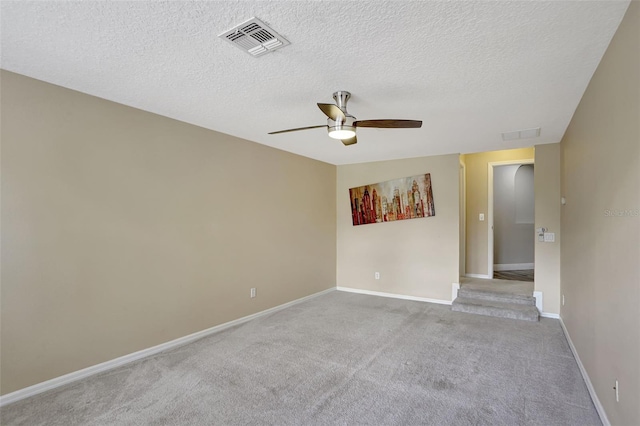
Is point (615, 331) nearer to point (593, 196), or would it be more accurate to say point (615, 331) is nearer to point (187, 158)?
point (593, 196)

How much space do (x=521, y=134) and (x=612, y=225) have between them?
2.43 metres

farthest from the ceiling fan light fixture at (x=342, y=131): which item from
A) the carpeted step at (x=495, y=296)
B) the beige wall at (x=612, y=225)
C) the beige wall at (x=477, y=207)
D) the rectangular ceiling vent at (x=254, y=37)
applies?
the beige wall at (x=477, y=207)

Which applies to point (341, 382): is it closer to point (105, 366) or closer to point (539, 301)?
point (105, 366)

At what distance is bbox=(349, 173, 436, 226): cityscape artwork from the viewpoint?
5.32m

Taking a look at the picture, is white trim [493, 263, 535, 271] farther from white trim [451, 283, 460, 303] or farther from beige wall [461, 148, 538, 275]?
white trim [451, 283, 460, 303]

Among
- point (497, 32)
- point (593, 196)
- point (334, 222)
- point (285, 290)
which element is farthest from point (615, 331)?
point (334, 222)

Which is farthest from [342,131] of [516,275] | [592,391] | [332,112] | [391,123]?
[516,275]

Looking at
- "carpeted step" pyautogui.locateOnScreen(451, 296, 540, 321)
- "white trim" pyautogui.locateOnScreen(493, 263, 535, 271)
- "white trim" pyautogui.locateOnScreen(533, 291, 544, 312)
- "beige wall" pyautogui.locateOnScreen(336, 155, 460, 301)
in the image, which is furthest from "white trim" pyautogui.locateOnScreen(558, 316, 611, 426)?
"white trim" pyautogui.locateOnScreen(493, 263, 535, 271)

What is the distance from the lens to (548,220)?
14.6ft

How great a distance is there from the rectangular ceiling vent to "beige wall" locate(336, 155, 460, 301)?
394 centimetres

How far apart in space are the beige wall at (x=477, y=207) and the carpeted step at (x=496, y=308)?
1618 mm

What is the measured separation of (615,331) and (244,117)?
136 inches

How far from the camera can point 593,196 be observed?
7.77 feet

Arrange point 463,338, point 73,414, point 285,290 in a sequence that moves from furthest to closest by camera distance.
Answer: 1. point 285,290
2. point 463,338
3. point 73,414
